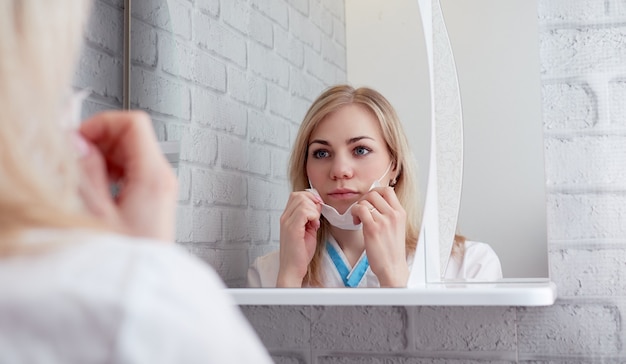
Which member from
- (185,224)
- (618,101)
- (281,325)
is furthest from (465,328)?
(185,224)

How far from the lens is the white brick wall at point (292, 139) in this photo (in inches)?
44.3

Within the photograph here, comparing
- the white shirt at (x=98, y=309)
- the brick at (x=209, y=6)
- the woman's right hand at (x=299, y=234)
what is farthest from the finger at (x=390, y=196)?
the white shirt at (x=98, y=309)

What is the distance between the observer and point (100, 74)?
1398 mm

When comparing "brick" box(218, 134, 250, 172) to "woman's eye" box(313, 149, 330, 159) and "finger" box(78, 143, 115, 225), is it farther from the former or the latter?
"finger" box(78, 143, 115, 225)

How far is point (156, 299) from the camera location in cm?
37

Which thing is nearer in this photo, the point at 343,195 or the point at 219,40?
the point at 343,195

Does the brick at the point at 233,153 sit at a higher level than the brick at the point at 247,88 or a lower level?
lower

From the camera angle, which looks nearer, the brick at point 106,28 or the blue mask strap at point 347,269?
the blue mask strap at point 347,269

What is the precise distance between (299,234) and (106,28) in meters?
0.57

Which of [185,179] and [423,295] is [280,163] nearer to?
[185,179]

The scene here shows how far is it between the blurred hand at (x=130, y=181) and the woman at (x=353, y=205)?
0.64 meters

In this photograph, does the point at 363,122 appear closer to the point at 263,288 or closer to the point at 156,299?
the point at 263,288

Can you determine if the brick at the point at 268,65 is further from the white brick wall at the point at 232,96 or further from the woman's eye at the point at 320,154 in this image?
the woman's eye at the point at 320,154

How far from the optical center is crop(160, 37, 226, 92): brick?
1350 millimetres
